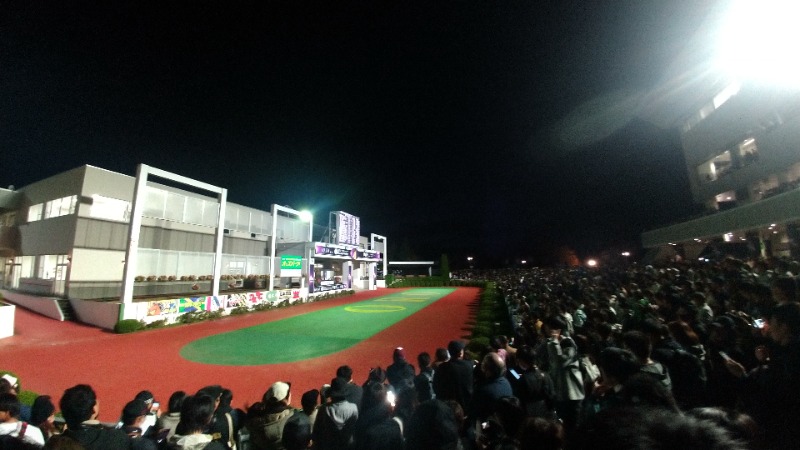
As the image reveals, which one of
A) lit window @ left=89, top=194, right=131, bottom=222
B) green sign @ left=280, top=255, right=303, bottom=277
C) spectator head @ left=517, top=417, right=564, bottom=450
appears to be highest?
lit window @ left=89, top=194, right=131, bottom=222

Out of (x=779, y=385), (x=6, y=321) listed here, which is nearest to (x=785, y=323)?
(x=779, y=385)

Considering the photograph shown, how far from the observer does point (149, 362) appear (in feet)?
35.6

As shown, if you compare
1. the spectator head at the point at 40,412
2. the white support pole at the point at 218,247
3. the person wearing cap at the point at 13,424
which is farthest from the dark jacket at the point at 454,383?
the white support pole at the point at 218,247

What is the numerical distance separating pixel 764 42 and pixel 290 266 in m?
33.3

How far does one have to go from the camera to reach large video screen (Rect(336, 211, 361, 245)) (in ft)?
109

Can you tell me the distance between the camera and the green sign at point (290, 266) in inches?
1056

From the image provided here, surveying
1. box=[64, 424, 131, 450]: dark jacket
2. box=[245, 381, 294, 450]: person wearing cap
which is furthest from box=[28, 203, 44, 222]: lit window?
box=[245, 381, 294, 450]: person wearing cap

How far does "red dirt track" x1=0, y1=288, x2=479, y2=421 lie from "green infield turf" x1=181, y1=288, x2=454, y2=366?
1.93ft

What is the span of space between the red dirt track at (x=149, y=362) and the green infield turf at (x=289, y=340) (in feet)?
1.93

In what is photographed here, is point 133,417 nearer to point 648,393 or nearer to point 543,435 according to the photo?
point 543,435

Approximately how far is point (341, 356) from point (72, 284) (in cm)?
1825

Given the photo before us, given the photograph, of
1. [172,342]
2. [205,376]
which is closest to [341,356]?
[205,376]

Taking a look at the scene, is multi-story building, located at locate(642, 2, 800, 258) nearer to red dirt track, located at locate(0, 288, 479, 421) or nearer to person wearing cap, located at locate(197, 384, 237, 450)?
red dirt track, located at locate(0, 288, 479, 421)

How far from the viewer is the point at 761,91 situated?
2216 cm
